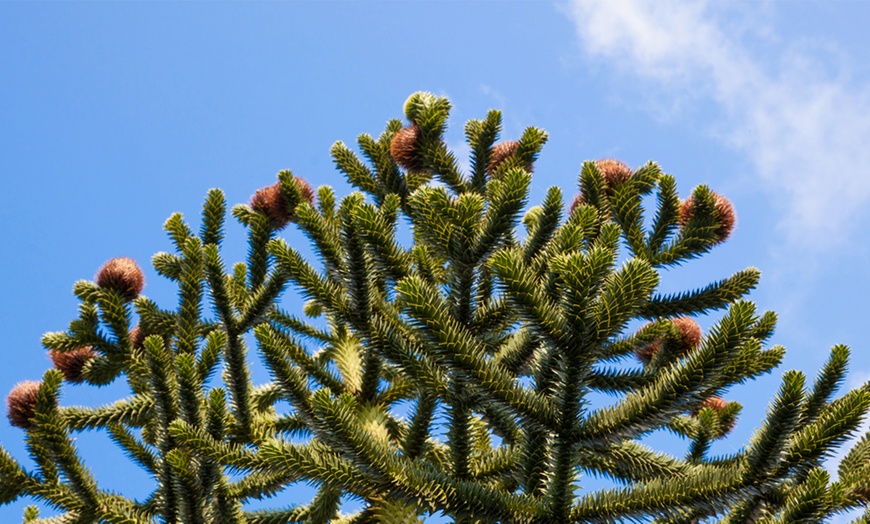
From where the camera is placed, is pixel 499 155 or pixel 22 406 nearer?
pixel 22 406

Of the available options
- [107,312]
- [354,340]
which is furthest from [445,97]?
[107,312]

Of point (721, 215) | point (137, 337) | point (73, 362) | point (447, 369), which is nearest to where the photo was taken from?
point (447, 369)

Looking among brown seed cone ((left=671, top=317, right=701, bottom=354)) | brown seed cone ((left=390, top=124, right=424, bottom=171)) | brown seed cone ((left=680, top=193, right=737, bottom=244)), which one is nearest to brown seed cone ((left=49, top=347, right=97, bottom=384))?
brown seed cone ((left=390, top=124, right=424, bottom=171))

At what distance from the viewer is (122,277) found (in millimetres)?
5848

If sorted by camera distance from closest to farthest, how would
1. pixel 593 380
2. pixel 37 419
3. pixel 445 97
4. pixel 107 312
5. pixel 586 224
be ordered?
pixel 586 224, pixel 37 419, pixel 593 380, pixel 107 312, pixel 445 97

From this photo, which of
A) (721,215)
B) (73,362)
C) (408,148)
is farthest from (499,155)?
(73,362)

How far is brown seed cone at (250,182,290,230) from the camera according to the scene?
612 centimetres

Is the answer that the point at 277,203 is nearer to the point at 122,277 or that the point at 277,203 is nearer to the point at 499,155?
the point at 122,277

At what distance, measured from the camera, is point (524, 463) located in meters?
3.70

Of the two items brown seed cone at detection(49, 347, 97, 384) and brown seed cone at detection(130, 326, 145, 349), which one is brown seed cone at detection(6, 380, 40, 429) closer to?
brown seed cone at detection(49, 347, 97, 384)

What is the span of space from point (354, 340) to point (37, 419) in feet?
7.27

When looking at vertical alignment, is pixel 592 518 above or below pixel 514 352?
below

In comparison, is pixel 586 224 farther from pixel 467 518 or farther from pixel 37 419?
pixel 37 419

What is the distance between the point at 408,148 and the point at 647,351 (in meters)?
2.30
